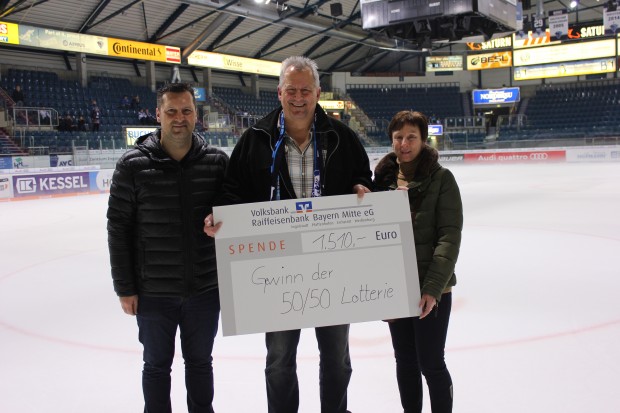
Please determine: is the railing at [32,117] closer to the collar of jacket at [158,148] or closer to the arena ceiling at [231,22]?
the arena ceiling at [231,22]

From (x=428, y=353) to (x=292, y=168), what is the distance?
0.97m

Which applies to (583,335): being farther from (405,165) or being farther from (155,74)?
(155,74)

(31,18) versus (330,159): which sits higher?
(31,18)

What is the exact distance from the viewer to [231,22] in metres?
28.0

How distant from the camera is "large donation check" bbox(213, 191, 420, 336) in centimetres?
223

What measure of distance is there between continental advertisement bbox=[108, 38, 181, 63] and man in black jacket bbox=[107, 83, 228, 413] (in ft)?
79.7

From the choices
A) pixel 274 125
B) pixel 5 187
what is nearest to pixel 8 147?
pixel 5 187

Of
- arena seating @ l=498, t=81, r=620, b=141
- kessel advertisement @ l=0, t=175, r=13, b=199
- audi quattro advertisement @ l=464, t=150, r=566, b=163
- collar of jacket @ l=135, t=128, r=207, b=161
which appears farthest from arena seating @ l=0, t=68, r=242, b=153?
arena seating @ l=498, t=81, r=620, b=141

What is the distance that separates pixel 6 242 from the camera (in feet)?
27.6

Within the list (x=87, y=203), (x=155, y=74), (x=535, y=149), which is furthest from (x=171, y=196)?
(x=155, y=74)

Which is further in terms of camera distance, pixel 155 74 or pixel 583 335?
pixel 155 74

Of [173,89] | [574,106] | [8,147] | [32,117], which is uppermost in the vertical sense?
[574,106]

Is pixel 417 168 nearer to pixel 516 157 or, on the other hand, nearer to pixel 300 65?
pixel 300 65

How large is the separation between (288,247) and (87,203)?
41.0 ft
